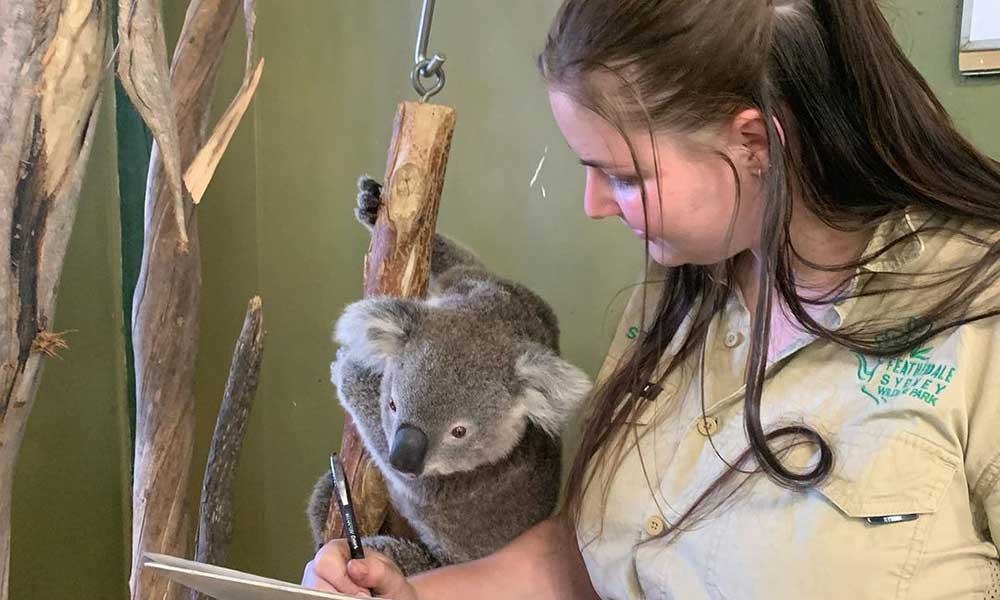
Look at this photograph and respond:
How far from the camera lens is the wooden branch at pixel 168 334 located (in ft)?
3.92

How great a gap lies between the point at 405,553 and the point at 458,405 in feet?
0.95

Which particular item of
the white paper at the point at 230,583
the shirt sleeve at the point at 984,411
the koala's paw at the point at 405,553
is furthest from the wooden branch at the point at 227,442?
the shirt sleeve at the point at 984,411

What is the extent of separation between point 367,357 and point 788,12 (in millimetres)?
687

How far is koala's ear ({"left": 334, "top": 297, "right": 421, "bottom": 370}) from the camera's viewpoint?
3.52ft

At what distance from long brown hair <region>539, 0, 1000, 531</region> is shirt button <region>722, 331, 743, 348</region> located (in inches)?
4.7

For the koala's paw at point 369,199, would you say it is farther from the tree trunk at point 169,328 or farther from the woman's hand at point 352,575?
the woman's hand at point 352,575

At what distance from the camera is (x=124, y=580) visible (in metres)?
1.85

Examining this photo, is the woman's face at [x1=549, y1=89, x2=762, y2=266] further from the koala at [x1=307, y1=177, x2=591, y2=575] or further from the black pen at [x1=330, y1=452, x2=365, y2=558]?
the black pen at [x1=330, y1=452, x2=365, y2=558]

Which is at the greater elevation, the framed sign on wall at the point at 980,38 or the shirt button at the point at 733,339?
the framed sign on wall at the point at 980,38

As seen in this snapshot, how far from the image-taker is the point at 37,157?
31.2 inches

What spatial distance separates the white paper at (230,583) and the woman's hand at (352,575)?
281 mm

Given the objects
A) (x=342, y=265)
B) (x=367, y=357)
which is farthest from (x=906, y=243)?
(x=342, y=265)

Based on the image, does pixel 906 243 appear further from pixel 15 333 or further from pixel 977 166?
pixel 15 333

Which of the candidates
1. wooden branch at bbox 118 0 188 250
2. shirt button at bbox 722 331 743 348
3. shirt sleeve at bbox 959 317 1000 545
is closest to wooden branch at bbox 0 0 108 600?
wooden branch at bbox 118 0 188 250
